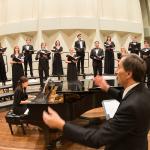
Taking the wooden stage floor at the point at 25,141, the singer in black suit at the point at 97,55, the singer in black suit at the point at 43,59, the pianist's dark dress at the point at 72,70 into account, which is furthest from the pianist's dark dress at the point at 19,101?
the singer in black suit at the point at 97,55

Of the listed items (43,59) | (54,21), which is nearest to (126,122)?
(43,59)

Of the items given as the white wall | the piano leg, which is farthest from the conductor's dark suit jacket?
the white wall

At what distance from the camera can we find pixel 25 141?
18.4 feet

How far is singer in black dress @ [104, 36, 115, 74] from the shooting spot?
11.3 meters

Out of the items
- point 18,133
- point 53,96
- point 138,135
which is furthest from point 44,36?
point 138,135

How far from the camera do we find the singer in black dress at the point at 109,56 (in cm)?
1130

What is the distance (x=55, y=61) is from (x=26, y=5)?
3117 mm

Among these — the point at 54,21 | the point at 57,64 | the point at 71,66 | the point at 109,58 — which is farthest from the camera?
the point at 54,21

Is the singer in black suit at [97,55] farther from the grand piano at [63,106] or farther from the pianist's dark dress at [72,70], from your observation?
the grand piano at [63,106]

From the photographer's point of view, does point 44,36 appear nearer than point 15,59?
No

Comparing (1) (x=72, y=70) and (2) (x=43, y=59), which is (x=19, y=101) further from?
(1) (x=72, y=70)

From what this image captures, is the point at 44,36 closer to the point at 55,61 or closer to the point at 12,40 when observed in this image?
the point at 12,40

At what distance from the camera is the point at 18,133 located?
20.4 feet

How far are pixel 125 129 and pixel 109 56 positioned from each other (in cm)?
1015
